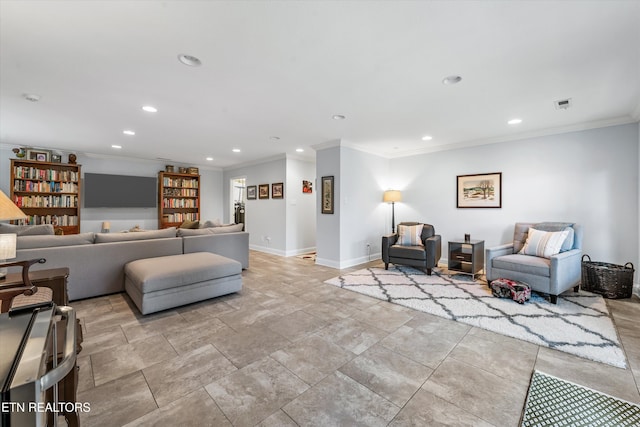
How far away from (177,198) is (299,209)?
3393mm

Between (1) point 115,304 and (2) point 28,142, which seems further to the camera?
(2) point 28,142

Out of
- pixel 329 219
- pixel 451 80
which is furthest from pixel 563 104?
pixel 329 219

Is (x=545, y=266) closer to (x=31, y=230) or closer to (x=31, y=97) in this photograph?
(x=31, y=230)

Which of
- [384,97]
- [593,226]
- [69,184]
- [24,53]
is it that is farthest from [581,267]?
[69,184]

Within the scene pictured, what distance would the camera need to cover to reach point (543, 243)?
3.45 meters

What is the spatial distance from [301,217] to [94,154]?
15.9ft

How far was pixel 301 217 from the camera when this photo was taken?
6.30 m

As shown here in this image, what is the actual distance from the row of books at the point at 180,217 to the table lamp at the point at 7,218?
17.6 feet

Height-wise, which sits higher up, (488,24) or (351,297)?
(488,24)

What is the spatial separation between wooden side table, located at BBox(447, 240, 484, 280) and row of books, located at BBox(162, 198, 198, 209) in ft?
20.8

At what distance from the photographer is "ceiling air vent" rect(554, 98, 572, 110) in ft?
9.72

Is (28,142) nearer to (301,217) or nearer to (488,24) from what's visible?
(301,217)

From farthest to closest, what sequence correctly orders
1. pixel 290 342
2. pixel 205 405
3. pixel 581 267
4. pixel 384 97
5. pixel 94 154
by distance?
1. pixel 94 154
2. pixel 581 267
3. pixel 384 97
4. pixel 290 342
5. pixel 205 405

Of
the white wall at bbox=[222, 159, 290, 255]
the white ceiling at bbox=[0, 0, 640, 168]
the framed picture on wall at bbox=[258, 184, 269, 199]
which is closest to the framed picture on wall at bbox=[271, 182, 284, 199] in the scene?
the white wall at bbox=[222, 159, 290, 255]
